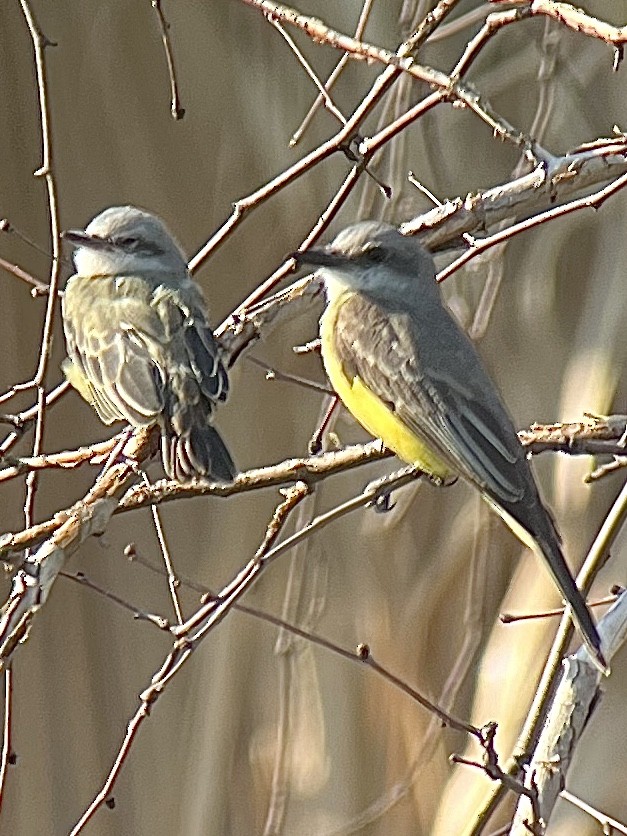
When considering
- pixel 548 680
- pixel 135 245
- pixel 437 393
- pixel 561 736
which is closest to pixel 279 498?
pixel 135 245

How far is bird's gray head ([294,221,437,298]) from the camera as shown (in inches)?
90.4

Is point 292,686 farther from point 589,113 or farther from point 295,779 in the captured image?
point 589,113

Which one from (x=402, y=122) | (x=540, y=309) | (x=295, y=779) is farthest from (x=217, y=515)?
(x=402, y=122)

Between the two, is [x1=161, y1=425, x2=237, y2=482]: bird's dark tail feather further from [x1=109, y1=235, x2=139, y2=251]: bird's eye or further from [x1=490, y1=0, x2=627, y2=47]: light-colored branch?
[x1=490, y1=0, x2=627, y2=47]: light-colored branch

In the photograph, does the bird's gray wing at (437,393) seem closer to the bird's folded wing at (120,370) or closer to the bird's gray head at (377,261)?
the bird's gray head at (377,261)

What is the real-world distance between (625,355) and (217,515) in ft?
4.59

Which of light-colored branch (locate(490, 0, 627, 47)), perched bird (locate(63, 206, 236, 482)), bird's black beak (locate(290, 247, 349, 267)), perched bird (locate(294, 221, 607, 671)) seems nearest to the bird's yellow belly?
perched bird (locate(294, 221, 607, 671))

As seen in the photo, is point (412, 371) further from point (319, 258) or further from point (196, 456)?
point (196, 456)

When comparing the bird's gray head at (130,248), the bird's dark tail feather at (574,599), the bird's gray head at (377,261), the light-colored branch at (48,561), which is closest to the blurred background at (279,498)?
the bird's gray head at (130,248)

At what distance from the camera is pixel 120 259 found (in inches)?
99.9

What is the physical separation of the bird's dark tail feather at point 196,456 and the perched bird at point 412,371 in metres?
0.32

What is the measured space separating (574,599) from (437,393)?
1.66 feet

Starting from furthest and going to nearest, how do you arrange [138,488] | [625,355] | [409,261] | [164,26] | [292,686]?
[292,686] → [625,355] → [409,261] → [164,26] → [138,488]

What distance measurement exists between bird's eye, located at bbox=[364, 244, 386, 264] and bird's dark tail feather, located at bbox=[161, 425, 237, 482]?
0.45 m
